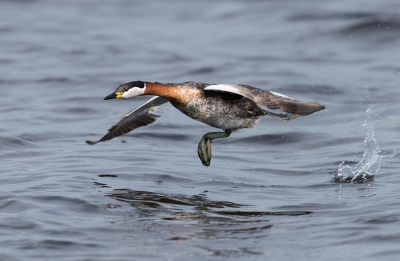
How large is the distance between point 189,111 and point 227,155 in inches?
106

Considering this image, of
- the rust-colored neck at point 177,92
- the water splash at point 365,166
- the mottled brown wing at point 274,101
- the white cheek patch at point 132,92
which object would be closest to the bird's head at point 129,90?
the white cheek patch at point 132,92

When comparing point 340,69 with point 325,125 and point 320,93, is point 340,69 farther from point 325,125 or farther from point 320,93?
point 325,125

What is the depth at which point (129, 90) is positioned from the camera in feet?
29.7

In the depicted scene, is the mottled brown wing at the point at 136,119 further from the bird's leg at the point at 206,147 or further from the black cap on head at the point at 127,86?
the black cap on head at the point at 127,86

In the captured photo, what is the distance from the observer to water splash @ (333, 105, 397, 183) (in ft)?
33.0

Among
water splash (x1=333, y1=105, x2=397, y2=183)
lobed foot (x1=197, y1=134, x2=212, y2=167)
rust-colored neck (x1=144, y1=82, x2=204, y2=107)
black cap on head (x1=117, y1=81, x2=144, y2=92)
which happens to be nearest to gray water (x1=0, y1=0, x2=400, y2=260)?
water splash (x1=333, y1=105, x2=397, y2=183)

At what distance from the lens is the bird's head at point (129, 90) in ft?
29.4

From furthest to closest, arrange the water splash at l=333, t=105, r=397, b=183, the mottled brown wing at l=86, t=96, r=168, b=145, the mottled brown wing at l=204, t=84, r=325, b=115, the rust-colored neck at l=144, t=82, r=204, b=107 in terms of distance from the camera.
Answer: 1. the mottled brown wing at l=86, t=96, r=168, b=145
2. the water splash at l=333, t=105, r=397, b=183
3. the rust-colored neck at l=144, t=82, r=204, b=107
4. the mottled brown wing at l=204, t=84, r=325, b=115

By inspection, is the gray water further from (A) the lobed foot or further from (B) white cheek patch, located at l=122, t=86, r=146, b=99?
(B) white cheek patch, located at l=122, t=86, r=146, b=99

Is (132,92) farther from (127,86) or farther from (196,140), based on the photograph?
(196,140)

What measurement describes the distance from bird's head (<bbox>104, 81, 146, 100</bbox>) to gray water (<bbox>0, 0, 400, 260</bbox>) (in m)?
1.22

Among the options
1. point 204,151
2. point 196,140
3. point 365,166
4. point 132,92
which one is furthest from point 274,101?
point 196,140

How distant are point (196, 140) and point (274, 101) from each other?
4.52 m

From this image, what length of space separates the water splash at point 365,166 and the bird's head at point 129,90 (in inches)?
114
